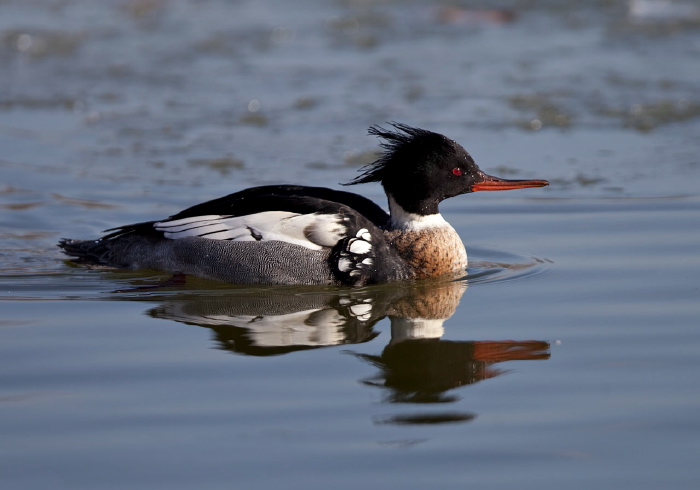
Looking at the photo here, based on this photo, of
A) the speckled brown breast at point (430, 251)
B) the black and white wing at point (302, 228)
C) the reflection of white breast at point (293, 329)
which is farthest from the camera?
the speckled brown breast at point (430, 251)

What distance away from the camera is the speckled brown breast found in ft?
26.1

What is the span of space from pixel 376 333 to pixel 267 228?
1.66m

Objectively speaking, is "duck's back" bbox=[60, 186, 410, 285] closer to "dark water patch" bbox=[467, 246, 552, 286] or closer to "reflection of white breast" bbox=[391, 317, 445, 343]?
"dark water patch" bbox=[467, 246, 552, 286]

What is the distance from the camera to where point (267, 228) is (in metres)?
7.88

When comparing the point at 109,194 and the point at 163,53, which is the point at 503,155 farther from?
the point at 163,53

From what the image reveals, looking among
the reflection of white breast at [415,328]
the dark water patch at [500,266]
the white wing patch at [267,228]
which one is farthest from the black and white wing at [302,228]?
the reflection of white breast at [415,328]

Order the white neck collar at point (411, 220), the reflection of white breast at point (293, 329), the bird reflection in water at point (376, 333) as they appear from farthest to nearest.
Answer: the white neck collar at point (411, 220) → the reflection of white breast at point (293, 329) → the bird reflection in water at point (376, 333)

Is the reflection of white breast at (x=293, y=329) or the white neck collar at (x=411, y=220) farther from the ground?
the white neck collar at (x=411, y=220)

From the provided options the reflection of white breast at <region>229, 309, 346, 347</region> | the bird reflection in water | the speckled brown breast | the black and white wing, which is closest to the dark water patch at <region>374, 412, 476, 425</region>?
the bird reflection in water

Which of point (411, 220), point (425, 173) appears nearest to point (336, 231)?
point (411, 220)

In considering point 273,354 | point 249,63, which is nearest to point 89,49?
point 249,63

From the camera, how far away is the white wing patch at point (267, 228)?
770 cm

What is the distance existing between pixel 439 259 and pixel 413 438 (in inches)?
128

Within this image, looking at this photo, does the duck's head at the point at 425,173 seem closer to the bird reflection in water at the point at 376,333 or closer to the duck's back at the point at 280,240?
the duck's back at the point at 280,240
